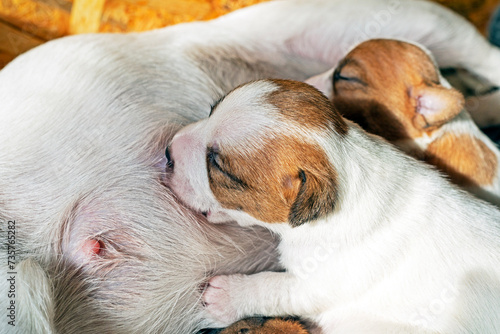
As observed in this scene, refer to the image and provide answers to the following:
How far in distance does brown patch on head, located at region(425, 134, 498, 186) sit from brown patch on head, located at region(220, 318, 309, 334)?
88 centimetres

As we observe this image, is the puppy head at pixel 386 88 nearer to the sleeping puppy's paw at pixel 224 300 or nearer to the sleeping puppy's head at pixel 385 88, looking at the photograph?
the sleeping puppy's head at pixel 385 88

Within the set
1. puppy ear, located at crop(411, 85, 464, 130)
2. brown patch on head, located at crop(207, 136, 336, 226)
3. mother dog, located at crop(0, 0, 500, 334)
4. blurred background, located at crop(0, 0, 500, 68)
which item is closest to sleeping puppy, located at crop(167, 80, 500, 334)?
brown patch on head, located at crop(207, 136, 336, 226)

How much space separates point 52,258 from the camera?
152 centimetres

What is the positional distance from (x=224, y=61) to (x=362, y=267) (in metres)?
0.97

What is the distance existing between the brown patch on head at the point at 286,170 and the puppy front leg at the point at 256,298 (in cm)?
24

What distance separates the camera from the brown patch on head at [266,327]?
1597mm

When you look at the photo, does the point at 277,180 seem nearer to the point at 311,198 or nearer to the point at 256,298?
the point at 311,198

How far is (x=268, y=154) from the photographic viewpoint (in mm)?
1461

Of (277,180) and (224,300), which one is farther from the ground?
(277,180)

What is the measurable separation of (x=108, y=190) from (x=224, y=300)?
51 centimetres

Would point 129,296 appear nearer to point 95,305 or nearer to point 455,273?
point 95,305

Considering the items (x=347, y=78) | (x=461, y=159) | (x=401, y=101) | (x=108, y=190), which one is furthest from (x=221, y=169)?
(x=461, y=159)

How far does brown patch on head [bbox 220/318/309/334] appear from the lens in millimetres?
1597

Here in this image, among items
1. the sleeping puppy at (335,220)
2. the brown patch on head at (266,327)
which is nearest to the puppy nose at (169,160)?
the sleeping puppy at (335,220)
